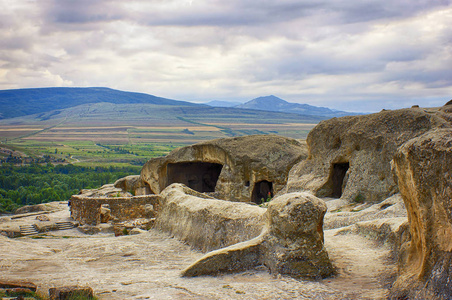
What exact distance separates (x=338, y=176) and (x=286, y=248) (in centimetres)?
1406

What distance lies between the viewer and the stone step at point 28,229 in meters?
26.2

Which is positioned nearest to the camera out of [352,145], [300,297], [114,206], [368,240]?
[300,297]

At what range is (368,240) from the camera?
35.8 ft

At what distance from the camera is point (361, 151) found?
20.0 m

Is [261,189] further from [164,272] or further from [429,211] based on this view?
[429,211]

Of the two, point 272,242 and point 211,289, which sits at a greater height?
point 272,242

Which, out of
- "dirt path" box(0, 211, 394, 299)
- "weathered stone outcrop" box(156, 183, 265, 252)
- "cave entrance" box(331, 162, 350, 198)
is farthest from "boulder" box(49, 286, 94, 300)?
"cave entrance" box(331, 162, 350, 198)

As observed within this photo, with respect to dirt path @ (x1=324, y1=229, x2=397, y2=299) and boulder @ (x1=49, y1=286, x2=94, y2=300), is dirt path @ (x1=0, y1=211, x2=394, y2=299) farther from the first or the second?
boulder @ (x1=49, y1=286, x2=94, y2=300)

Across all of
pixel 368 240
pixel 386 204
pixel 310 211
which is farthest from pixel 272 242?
pixel 386 204

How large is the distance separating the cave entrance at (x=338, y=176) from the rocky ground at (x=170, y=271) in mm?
7092

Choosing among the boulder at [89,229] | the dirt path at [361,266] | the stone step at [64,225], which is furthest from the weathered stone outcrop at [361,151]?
the stone step at [64,225]

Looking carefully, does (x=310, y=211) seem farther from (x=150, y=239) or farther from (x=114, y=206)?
(x=114, y=206)

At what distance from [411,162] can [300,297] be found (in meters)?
2.66

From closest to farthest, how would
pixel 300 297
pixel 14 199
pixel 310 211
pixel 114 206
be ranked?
pixel 300 297
pixel 310 211
pixel 114 206
pixel 14 199
